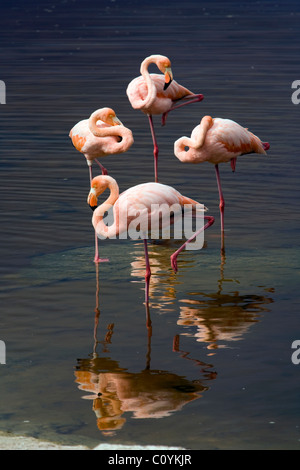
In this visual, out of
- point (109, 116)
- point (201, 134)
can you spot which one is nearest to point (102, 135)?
point (109, 116)

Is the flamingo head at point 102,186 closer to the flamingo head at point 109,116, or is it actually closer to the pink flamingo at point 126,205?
the pink flamingo at point 126,205

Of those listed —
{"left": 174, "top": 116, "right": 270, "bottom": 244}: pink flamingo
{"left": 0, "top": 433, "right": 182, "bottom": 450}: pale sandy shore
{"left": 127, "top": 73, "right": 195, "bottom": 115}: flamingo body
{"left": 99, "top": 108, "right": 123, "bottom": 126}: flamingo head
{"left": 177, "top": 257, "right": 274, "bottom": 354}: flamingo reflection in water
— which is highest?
{"left": 127, "top": 73, "right": 195, "bottom": 115}: flamingo body

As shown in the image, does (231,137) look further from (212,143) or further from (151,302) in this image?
(151,302)

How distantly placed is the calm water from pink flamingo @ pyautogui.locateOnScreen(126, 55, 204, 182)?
1045mm

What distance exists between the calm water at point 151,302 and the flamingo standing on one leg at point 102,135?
0.87 meters

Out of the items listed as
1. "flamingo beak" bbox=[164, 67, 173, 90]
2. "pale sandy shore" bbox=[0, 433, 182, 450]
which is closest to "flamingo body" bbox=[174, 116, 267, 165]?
"flamingo beak" bbox=[164, 67, 173, 90]

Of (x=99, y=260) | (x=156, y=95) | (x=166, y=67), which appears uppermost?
(x=166, y=67)

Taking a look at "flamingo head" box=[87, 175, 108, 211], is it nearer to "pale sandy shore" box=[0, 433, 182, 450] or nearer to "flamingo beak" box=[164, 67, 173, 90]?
"pale sandy shore" box=[0, 433, 182, 450]

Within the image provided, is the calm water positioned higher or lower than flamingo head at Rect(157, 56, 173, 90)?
lower

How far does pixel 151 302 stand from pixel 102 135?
221cm

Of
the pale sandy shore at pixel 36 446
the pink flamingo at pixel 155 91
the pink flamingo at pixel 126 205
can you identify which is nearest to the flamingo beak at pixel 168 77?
the pink flamingo at pixel 155 91

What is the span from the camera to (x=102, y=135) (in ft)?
29.4

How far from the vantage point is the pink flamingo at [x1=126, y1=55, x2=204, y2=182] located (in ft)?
34.8

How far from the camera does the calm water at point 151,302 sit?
5359mm
